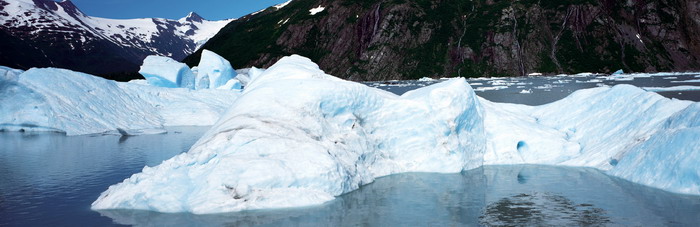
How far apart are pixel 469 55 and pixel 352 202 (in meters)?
136

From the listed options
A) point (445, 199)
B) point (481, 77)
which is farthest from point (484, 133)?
point (481, 77)

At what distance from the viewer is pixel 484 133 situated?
18953 mm

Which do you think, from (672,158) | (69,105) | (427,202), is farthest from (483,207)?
(69,105)

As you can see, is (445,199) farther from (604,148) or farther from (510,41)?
(510,41)

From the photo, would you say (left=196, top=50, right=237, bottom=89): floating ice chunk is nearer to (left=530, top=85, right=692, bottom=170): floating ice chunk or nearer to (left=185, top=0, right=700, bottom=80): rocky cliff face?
(left=530, top=85, right=692, bottom=170): floating ice chunk

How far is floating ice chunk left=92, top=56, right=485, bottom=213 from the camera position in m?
12.7

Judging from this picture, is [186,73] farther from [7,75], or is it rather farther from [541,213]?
[541,213]

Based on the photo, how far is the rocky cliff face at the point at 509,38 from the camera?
13775cm

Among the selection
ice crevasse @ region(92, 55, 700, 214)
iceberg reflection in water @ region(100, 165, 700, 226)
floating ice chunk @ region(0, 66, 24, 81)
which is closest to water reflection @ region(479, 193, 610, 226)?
iceberg reflection in water @ region(100, 165, 700, 226)

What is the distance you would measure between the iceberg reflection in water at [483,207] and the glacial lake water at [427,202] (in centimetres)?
2

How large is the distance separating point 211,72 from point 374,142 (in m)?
39.2

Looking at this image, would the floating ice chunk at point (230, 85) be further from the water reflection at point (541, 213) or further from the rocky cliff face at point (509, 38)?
the rocky cliff face at point (509, 38)

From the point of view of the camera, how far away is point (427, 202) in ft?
43.5

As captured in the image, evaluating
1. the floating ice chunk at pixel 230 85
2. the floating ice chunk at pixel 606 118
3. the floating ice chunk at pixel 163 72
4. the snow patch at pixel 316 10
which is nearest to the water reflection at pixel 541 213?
the floating ice chunk at pixel 606 118
